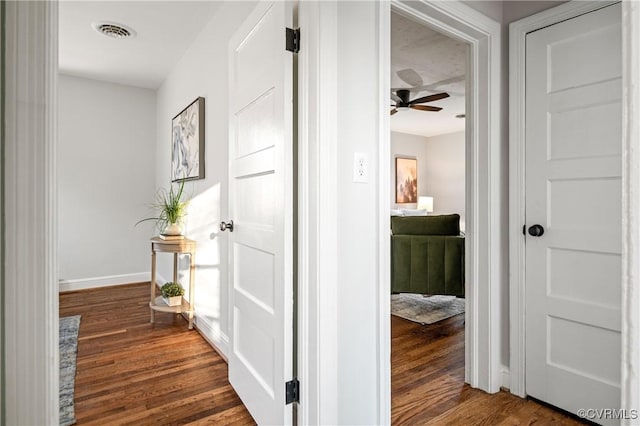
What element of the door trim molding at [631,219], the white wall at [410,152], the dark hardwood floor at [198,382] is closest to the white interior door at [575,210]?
the dark hardwood floor at [198,382]

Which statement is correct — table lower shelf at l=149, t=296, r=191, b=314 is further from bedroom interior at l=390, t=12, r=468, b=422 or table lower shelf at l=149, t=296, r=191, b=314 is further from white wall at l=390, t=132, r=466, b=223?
white wall at l=390, t=132, r=466, b=223

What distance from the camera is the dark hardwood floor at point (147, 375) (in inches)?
69.6

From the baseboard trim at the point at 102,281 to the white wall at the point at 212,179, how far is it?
1.48 meters

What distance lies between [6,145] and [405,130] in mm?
7289

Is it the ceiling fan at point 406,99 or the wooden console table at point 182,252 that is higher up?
the ceiling fan at point 406,99

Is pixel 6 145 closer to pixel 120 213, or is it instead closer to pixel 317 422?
pixel 317 422

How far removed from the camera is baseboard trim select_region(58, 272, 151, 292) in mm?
4082

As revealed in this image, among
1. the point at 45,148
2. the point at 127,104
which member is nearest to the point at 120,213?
the point at 127,104

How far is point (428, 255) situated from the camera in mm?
3498

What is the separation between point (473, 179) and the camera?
203 cm

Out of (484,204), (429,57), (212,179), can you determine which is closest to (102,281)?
(212,179)

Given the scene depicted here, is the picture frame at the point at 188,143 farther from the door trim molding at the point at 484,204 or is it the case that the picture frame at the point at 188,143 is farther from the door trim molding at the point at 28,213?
the door trim molding at the point at 28,213

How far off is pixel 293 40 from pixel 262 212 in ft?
2.37

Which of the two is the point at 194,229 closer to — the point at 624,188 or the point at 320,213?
the point at 320,213
